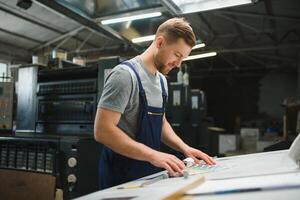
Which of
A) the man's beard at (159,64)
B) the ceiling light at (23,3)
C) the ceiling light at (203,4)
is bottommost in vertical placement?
the man's beard at (159,64)

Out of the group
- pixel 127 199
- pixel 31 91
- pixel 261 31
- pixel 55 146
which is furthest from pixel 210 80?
pixel 127 199

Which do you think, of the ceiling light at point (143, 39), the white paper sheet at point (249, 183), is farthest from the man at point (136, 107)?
the ceiling light at point (143, 39)

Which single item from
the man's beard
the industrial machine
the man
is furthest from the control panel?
the man's beard

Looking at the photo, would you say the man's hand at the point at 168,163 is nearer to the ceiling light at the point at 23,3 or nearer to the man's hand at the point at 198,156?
the man's hand at the point at 198,156

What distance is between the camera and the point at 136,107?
4.25 feet

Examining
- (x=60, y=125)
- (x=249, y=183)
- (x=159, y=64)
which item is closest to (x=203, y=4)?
(x=159, y=64)

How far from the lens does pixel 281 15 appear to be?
5238 mm

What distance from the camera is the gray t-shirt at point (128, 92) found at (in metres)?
1.19

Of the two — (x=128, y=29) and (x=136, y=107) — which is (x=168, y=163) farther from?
(x=128, y=29)

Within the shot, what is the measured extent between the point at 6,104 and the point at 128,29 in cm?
172

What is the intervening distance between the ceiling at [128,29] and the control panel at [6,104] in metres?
0.87

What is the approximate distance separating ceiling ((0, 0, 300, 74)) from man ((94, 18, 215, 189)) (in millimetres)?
1494

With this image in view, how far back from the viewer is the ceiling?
9.86 feet

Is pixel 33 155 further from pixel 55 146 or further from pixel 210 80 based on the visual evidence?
pixel 210 80
